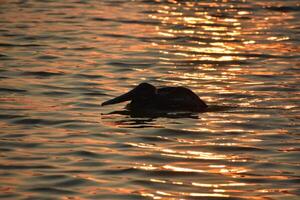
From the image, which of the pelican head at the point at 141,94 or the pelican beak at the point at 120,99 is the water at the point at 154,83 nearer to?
the pelican beak at the point at 120,99

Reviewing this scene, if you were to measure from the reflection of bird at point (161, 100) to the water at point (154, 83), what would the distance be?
0.25 meters

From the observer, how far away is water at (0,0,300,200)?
1138 centimetres

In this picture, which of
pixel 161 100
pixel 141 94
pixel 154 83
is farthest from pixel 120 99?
pixel 154 83

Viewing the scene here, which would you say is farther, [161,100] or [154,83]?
[154,83]

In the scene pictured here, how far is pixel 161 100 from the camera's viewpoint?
1576 centimetres

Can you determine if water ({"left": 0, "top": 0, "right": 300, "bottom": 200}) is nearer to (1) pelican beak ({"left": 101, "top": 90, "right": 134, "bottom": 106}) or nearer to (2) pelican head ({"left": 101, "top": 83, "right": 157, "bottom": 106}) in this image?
(1) pelican beak ({"left": 101, "top": 90, "right": 134, "bottom": 106})

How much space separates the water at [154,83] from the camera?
1138 cm

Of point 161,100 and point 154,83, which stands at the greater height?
point 161,100

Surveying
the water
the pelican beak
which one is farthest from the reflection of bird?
the water

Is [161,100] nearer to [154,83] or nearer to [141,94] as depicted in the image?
[141,94]

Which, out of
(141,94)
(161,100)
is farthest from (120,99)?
(161,100)

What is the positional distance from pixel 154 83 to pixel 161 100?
256 centimetres

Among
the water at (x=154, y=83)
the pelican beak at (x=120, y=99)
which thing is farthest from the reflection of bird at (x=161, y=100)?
the water at (x=154, y=83)

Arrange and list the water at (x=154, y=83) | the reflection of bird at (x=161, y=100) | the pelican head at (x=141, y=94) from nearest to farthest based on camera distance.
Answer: the water at (x=154, y=83) → the reflection of bird at (x=161, y=100) → the pelican head at (x=141, y=94)
